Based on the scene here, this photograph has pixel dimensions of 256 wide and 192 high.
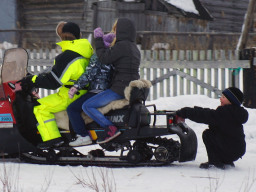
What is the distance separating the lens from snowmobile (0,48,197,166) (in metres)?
6.79

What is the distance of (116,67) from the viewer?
22.7ft

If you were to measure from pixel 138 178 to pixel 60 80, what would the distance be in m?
1.63

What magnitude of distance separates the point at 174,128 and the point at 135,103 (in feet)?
1.82

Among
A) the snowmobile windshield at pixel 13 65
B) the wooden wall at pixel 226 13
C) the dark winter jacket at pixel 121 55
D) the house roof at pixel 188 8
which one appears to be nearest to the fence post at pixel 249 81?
the dark winter jacket at pixel 121 55

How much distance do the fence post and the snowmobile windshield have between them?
6.14 meters

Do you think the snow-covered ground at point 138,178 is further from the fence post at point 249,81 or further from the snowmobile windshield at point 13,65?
the fence post at point 249,81

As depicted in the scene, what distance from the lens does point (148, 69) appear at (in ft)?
43.4

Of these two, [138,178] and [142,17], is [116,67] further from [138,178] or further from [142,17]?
[142,17]

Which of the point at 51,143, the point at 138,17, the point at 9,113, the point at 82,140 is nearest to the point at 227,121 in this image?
the point at 82,140

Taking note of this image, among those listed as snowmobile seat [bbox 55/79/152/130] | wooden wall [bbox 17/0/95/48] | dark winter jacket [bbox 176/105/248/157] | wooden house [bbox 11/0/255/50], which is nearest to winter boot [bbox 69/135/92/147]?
snowmobile seat [bbox 55/79/152/130]

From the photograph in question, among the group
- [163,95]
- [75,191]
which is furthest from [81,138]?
[163,95]

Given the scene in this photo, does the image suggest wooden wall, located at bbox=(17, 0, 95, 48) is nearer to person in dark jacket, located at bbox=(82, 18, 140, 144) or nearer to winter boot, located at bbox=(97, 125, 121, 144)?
person in dark jacket, located at bbox=(82, 18, 140, 144)

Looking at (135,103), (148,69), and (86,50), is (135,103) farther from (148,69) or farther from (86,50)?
(148,69)

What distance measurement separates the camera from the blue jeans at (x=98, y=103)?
6828 mm
